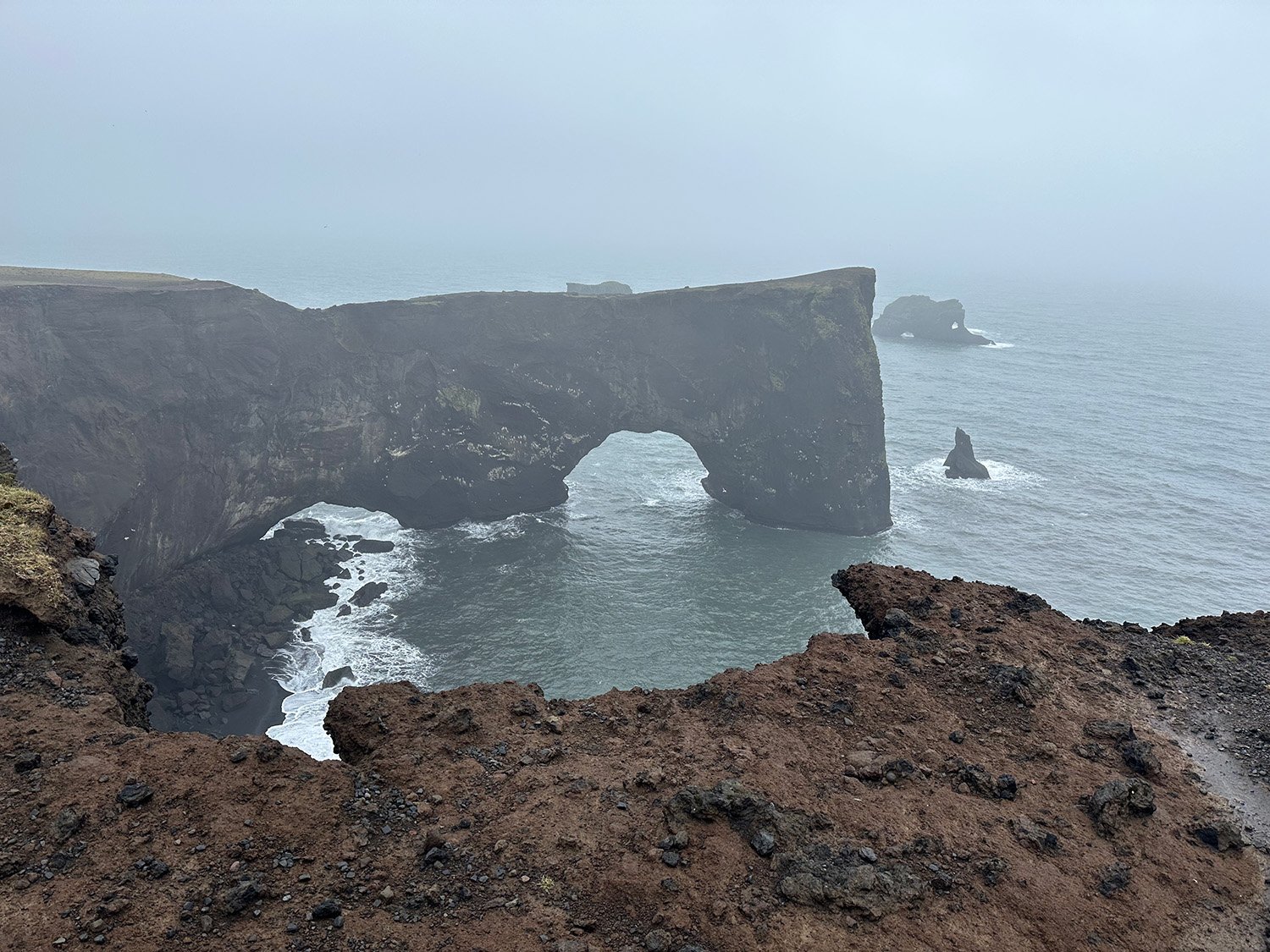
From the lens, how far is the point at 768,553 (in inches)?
2475

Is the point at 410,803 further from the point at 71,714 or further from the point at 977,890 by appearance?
the point at 977,890

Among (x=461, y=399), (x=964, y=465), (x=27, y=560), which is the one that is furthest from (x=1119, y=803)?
(x=964, y=465)

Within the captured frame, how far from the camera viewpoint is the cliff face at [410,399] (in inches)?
1954

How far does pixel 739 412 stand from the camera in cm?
7075

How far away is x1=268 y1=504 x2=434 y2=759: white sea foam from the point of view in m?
41.3

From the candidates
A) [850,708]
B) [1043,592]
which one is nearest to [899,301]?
[1043,592]

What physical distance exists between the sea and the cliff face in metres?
4.66

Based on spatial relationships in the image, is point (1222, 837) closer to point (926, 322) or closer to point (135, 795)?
point (135, 795)

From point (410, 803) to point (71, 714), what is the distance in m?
6.67

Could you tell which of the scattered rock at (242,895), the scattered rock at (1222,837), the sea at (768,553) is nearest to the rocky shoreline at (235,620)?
the sea at (768,553)

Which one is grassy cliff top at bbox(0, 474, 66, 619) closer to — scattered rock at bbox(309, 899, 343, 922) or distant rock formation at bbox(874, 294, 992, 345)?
scattered rock at bbox(309, 899, 343, 922)

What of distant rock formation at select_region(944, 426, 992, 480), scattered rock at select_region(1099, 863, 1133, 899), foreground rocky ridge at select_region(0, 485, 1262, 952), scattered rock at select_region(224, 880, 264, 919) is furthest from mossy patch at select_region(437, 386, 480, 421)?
scattered rock at select_region(1099, 863, 1133, 899)

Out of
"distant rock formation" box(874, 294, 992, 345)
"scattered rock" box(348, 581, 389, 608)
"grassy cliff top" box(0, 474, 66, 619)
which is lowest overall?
"scattered rock" box(348, 581, 389, 608)

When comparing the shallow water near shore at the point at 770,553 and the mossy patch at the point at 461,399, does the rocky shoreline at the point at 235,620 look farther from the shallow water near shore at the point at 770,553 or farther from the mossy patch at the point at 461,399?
the mossy patch at the point at 461,399
